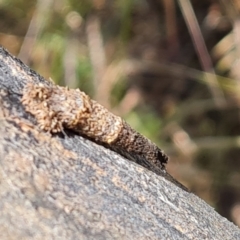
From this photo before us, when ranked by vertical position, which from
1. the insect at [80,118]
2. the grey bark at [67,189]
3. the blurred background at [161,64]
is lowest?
the grey bark at [67,189]

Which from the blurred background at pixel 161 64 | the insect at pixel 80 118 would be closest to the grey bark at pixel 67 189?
the insect at pixel 80 118

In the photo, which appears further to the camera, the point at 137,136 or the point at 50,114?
the point at 137,136

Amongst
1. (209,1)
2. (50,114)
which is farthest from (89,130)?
(209,1)

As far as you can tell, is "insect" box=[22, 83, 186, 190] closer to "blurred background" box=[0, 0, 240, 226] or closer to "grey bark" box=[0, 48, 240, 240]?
"grey bark" box=[0, 48, 240, 240]

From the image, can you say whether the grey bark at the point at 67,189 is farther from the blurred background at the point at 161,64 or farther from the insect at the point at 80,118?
the blurred background at the point at 161,64

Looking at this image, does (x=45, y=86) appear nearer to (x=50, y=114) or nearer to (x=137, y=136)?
(x=50, y=114)

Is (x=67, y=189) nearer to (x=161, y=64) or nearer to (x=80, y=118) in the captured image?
(x=80, y=118)

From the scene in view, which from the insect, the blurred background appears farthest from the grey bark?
the blurred background
